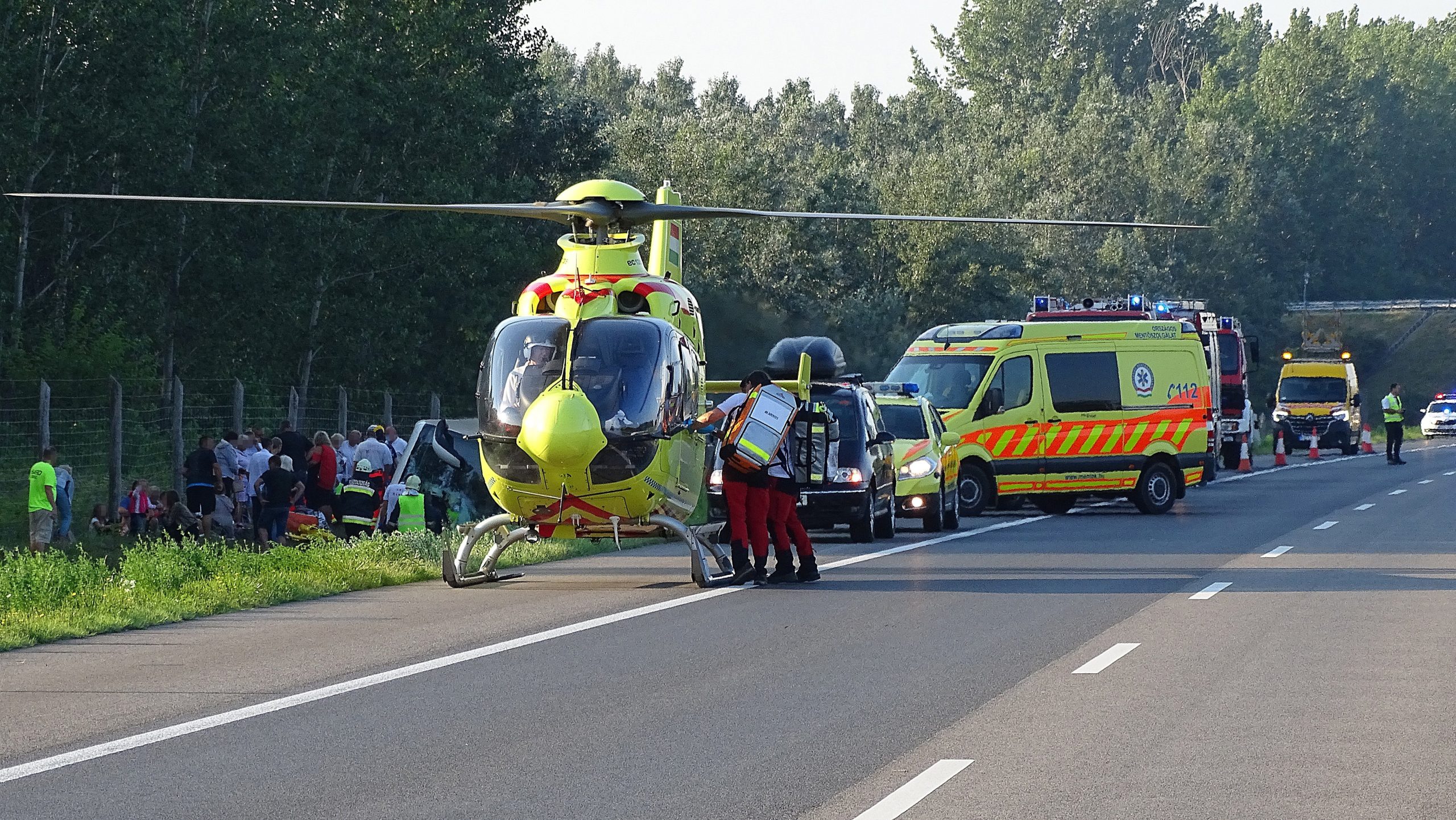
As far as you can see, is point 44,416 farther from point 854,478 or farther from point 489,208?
point 489,208

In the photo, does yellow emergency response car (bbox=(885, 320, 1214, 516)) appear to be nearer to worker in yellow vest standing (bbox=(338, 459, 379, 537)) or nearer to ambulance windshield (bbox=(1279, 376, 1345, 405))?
worker in yellow vest standing (bbox=(338, 459, 379, 537))

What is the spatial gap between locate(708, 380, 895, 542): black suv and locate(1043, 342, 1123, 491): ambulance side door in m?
4.65

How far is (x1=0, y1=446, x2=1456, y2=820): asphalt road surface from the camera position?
7.67 meters

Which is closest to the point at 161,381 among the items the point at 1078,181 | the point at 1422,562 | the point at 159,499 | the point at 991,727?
the point at 159,499

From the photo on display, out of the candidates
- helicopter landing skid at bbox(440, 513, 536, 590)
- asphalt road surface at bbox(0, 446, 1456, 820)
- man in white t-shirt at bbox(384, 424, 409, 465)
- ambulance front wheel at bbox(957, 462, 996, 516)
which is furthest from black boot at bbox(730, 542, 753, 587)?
ambulance front wheel at bbox(957, 462, 996, 516)

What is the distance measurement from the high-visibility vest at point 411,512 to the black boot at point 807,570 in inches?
208

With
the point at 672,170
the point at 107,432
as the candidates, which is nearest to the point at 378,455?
the point at 107,432

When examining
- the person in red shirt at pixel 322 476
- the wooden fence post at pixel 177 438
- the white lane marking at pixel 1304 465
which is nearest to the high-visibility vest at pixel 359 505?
the person in red shirt at pixel 322 476

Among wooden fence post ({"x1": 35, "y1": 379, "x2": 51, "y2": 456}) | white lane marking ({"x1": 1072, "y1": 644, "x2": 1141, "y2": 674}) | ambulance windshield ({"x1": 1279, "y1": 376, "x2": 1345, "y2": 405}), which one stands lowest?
white lane marking ({"x1": 1072, "y1": 644, "x2": 1141, "y2": 674})

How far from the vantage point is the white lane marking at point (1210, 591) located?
15.5 m

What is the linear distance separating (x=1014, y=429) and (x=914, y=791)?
19.7 meters

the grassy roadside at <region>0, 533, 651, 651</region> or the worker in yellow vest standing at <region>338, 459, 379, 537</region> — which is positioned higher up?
the worker in yellow vest standing at <region>338, 459, 379, 537</region>

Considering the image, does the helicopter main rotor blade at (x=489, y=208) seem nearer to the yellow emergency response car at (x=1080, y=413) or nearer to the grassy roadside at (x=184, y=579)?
the grassy roadside at (x=184, y=579)

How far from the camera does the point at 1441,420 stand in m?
73.2
